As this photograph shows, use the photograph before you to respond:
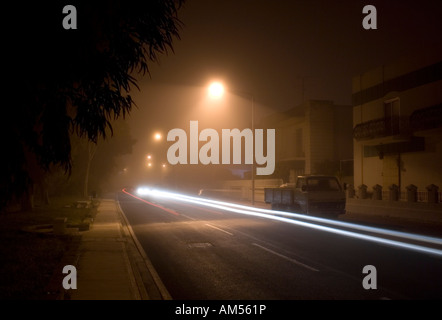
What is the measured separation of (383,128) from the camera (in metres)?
33.1

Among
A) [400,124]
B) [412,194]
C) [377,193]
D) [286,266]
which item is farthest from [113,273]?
[400,124]

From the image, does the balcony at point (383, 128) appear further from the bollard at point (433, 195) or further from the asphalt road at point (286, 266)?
the asphalt road at point (286, 266)

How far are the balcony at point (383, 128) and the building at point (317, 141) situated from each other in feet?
30.6

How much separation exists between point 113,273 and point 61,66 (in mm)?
5295

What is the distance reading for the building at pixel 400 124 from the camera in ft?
94.7

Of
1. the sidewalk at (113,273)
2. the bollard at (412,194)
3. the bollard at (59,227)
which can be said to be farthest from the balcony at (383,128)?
the bollard at (59,227)

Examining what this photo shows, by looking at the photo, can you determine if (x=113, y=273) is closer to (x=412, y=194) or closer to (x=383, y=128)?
(x=412, y=194)

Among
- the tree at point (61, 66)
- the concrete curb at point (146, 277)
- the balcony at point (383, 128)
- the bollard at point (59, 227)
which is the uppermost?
the balcony at point (383, 128)

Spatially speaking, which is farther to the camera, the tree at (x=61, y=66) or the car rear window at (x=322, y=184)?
the car rear window at (x=322, y=184)

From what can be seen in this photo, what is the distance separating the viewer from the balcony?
3121cm

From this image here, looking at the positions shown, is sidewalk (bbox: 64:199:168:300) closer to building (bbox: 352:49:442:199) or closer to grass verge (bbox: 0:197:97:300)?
grass verge (bbox: 0:197:97:300)

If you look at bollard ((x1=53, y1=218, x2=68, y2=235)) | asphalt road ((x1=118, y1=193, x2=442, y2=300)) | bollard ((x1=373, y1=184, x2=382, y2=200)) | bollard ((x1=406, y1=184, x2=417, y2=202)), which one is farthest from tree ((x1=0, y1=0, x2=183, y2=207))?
bollard ((x1=373, y1=184, x2=382, y2=200))

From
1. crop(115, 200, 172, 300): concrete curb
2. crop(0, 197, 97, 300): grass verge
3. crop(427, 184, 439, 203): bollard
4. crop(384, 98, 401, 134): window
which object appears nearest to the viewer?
crop(115, 200, 172, 300): concrete curb

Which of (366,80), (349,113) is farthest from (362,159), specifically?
(349,113)
